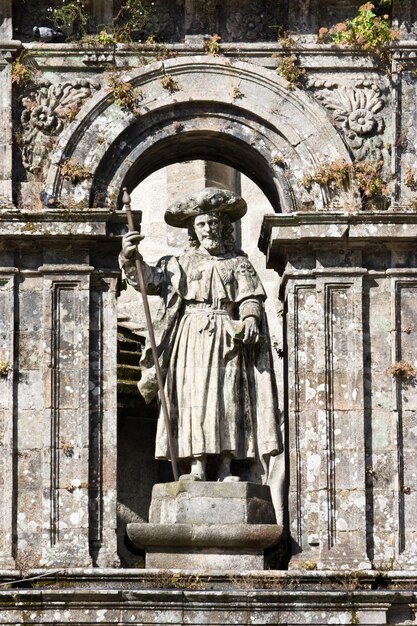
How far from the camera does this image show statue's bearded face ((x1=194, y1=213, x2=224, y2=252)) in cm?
2344

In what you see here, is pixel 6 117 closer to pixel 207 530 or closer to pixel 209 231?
pixel 209 231

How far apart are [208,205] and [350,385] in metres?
1.92

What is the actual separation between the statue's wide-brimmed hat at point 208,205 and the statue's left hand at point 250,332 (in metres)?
1.07

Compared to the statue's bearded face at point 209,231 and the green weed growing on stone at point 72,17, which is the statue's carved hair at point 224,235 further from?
the green weed growing on stone at point 72,17

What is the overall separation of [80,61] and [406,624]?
5428 mm

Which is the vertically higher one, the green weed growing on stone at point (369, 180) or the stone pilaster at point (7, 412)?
the green weed growing on stone at point (369, 180)

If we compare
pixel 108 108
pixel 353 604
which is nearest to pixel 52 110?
pixel 108 108

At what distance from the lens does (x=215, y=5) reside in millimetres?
23734

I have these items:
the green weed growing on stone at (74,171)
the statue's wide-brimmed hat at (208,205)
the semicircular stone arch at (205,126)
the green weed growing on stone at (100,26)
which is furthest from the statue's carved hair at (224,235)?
the green weed growing on stone at (100,26)

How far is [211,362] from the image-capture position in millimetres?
23016

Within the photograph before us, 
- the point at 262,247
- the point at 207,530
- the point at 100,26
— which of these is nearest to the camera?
the point at 207,530

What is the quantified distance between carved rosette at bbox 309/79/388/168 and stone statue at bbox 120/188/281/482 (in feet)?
3.58

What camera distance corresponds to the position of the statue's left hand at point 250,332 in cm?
2300

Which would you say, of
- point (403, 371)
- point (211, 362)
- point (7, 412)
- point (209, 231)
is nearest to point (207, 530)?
point (211, 362)
